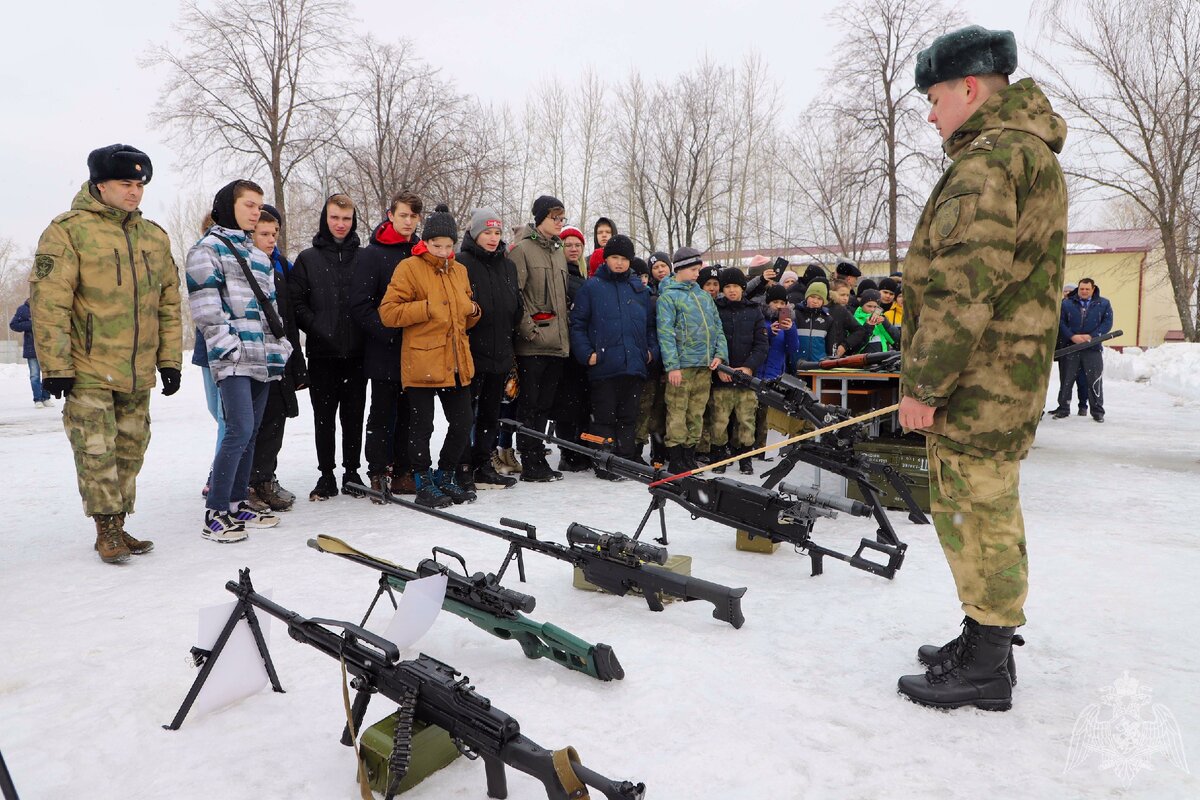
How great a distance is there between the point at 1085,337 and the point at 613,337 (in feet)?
27.2

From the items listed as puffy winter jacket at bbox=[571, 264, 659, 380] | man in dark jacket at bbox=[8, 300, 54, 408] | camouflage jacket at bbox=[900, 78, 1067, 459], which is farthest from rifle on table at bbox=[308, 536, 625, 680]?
man in dark jacket at bbox=[8, 300, 54, 408]

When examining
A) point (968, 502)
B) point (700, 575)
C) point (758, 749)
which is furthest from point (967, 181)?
point (700, 575)

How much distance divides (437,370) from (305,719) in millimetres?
3126

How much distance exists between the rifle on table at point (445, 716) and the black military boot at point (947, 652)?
166 cm

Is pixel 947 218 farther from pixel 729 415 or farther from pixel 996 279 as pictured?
pixel 729 415

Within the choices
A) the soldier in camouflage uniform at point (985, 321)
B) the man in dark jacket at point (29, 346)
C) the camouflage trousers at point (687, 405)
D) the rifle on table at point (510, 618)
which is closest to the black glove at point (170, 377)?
the rifle on table at point (510, 618)

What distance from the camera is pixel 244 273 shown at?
464 cm

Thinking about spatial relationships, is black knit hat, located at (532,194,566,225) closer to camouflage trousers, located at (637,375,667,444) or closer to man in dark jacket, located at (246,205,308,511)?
camouflage trousers, located at (637,375,667,444)

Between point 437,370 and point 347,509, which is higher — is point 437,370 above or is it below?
above

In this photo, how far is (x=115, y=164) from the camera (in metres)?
4.01

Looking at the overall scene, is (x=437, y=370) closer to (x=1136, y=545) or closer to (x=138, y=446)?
(x=138, y=446)

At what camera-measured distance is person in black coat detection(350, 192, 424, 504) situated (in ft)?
18.2

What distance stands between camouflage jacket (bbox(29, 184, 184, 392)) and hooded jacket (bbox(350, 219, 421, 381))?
1387mm
